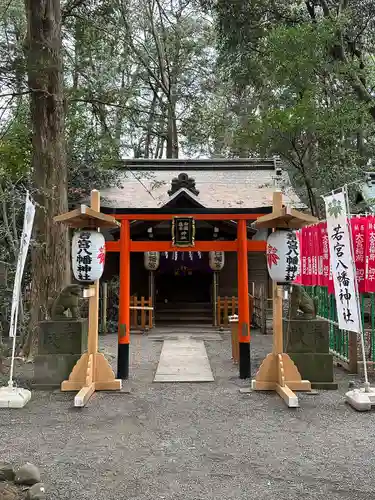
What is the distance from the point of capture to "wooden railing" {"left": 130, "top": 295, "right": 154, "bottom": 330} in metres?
14.0

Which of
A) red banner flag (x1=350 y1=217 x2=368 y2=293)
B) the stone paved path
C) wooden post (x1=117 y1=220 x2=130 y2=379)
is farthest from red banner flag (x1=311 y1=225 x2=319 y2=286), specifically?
wooden post (x1=117 y1=220 x2=130 y2=379)

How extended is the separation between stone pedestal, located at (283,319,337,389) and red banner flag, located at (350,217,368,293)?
1292mm

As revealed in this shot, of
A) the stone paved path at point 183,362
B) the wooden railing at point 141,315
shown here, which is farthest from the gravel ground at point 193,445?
the wooden railing at point 141,315

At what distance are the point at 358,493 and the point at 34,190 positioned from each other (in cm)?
708

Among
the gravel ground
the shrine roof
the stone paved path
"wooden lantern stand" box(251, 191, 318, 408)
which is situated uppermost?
the shrine roof

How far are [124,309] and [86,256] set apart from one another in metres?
1.27

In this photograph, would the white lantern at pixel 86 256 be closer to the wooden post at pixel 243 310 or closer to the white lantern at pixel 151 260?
the wooden post at pixel 243 310

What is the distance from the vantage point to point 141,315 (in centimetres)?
1414

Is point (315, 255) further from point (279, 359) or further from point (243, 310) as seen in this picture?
point (279, 359)

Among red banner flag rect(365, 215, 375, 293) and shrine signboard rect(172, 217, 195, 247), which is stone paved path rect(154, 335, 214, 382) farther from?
red banner flag rect(365, 215, 375, 293)

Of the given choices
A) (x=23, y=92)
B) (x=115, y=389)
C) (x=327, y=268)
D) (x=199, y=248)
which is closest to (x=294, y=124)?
(x=327, y=268)

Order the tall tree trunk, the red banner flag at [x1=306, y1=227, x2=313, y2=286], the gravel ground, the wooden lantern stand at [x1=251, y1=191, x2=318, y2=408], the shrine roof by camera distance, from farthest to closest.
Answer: the shrine roof, the red banner flag at [x1=306, y1=227, x2=313, y2=286], the tall tree trunk, the wooden lantern stand at [x1=251, y1=191, x2=318, y2=408], the gravel ground

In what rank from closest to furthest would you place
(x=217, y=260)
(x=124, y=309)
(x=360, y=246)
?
(x=124, y=309) → (x=360, y=246) → (x=217, y=260)

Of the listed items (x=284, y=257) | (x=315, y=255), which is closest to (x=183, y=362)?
(x=315, y=255)
